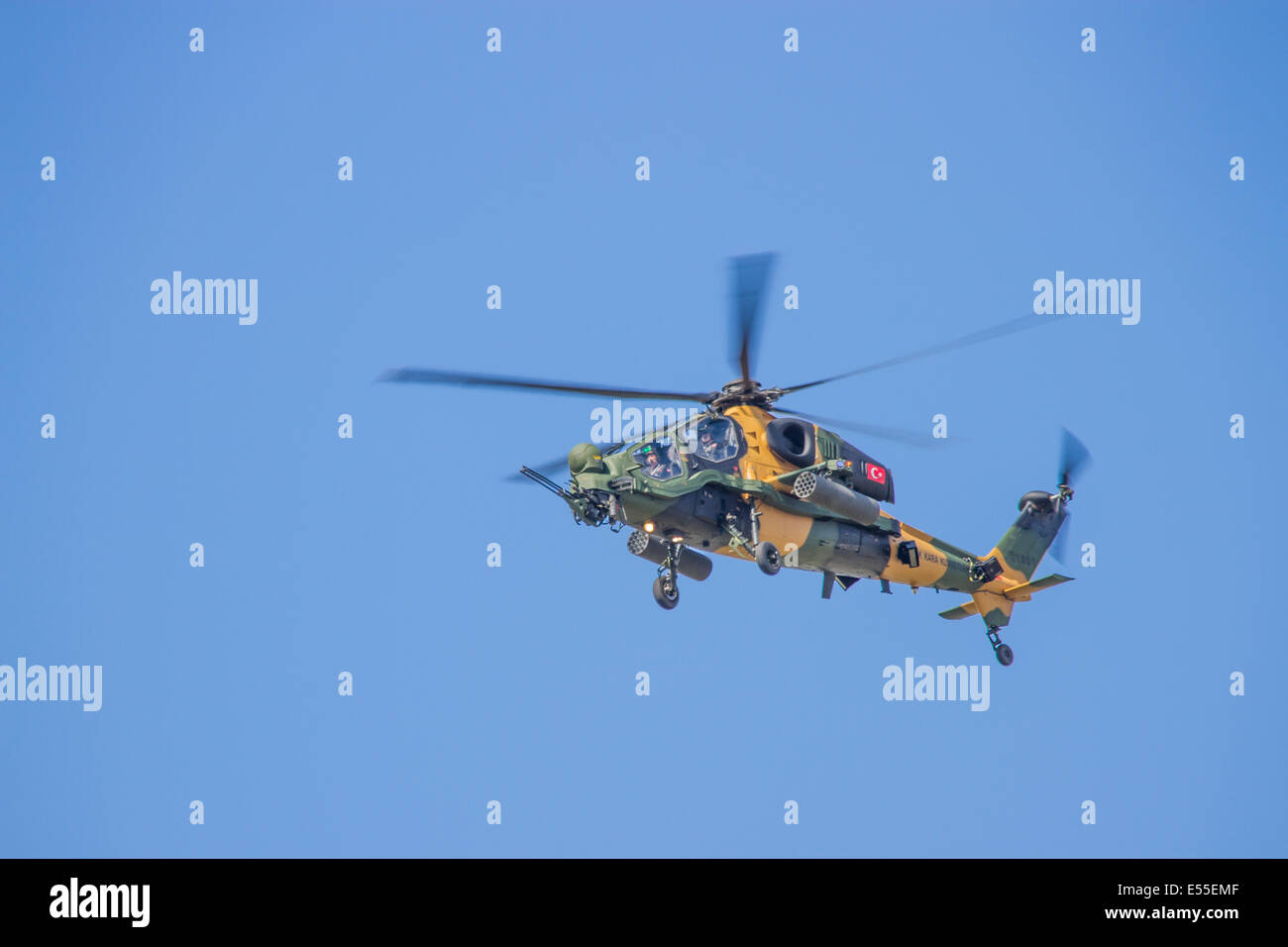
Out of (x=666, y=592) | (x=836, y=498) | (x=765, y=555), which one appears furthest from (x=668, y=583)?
(x=836, y=498)

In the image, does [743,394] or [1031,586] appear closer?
[743,394]

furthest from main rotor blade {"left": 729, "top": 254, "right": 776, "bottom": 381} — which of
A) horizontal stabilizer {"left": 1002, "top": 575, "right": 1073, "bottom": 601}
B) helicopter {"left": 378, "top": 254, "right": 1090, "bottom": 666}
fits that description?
horizontal stabilizer {"left": 1002, "top": 575, "right": 1073, "bottom": 601}

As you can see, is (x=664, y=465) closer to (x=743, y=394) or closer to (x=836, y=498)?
(x=743, y=394)

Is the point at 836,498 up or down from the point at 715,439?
down

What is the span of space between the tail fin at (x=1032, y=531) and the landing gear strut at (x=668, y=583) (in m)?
10.3

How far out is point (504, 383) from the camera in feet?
101

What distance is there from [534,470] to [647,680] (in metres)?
11.5

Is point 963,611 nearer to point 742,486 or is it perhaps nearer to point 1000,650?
point 1000,650

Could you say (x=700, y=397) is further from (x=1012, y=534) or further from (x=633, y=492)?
(x=1012, y=534)

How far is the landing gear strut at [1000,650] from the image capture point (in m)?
38.6

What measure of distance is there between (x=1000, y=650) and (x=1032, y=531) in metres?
3.54

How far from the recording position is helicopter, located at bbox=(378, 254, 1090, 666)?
1248 inches

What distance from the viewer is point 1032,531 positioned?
134 ft
